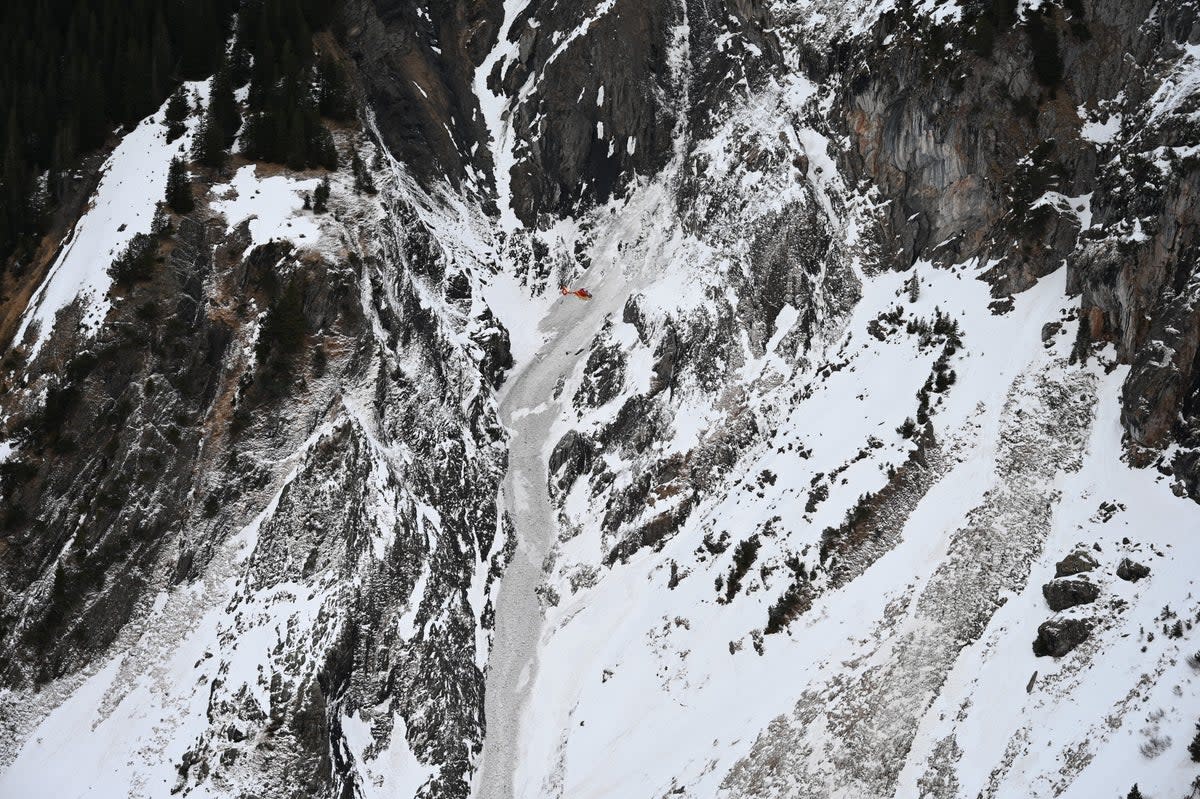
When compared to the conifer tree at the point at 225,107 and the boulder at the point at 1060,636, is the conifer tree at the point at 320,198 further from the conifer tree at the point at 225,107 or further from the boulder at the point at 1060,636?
the boulder at the point at 1060,636

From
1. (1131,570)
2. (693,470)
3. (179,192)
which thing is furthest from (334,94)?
(1131,570)

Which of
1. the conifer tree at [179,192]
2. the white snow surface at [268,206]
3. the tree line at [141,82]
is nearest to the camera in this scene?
the white snow surface at [268,206]

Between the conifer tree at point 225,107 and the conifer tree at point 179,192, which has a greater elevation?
the conifer tree at point 225,107

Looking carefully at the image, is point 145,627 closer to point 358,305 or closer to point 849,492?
point 358,305

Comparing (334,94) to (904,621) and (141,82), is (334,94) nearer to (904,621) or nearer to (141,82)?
(141,82)

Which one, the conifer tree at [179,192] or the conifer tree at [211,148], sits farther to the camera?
the conifer tree at [211,148]

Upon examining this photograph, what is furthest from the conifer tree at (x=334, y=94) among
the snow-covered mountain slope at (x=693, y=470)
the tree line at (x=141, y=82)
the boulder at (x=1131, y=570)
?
the boulder at (x=1131, y=570)

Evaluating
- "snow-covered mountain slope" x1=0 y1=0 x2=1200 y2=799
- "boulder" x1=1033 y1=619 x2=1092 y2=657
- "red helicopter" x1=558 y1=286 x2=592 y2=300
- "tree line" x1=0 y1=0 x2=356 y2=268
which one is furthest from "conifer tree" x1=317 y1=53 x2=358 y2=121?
"boulder" x1=1033 y1=619 x2=1092 y2=657
